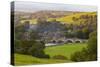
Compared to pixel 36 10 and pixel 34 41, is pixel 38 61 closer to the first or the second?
pixel 34 41

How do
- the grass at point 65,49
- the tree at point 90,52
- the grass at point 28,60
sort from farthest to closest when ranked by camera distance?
1. the tree at point 90,52
2. the grass at point 65,49
3. the grass at point 28,60

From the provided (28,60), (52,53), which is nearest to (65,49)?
(52,53)

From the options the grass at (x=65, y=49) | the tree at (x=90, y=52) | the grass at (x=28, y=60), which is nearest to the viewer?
the grass at (x=28, y=60)

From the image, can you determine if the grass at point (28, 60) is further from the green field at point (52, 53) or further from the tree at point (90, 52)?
the tree at point (90, 52)

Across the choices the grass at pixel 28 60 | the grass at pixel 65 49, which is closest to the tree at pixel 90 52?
the grass at pixel 65 49

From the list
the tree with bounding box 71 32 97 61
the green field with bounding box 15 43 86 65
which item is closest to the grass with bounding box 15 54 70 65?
the green field with bounding box 15 43 86 65

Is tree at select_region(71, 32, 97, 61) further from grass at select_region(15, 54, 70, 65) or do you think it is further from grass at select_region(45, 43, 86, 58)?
grass at select_region(15, 54, 70, 65)

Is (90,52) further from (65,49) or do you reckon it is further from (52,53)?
(52,53)
